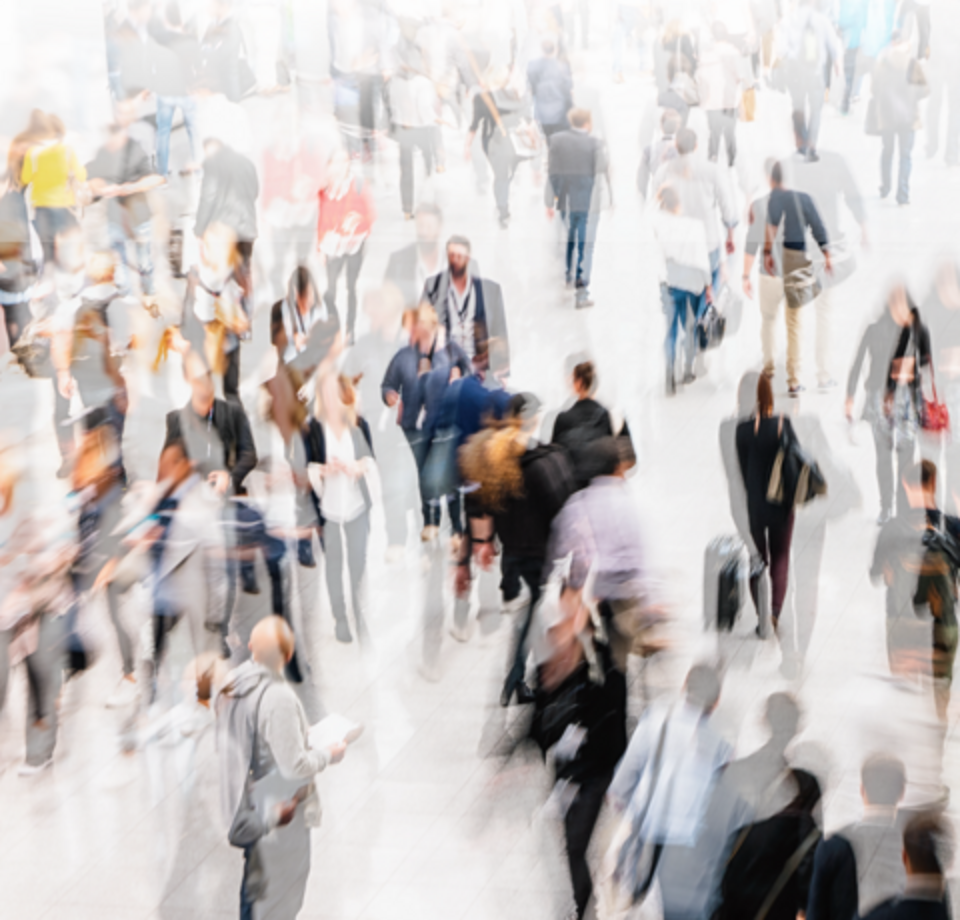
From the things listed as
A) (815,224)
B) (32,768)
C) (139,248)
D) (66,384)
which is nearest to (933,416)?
(815,224)

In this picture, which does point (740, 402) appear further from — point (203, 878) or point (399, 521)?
point (203, 878)

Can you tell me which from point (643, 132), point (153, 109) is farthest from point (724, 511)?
point (153, 109)

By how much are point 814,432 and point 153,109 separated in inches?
282

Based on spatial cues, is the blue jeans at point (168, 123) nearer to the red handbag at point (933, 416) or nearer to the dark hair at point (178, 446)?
the dark hair at point (178, 446)

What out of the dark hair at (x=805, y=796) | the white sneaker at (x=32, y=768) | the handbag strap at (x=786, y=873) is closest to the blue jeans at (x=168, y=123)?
the white sneaker at (x=32, y=768)

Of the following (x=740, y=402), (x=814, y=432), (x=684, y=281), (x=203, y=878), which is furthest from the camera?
(x=684, y=281)

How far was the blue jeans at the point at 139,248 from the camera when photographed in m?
10.4

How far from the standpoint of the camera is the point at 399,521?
7328mm

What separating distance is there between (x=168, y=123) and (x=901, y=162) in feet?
21.8

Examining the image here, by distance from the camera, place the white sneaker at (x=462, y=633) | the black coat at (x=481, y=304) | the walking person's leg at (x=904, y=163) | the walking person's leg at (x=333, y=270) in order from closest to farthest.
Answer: the white sneaker at (x=462, y=633), the black coat at (x=481, y=304), the walking person's leg at (x=333, y=270), the walking person's leg at (x=904, y=163)

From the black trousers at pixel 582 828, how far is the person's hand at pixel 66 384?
4460mm

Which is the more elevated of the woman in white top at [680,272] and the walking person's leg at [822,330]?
the woman in white top at [680,272]

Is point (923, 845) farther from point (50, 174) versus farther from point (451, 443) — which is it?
point (50, 174)

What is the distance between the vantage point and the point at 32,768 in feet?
19.2
